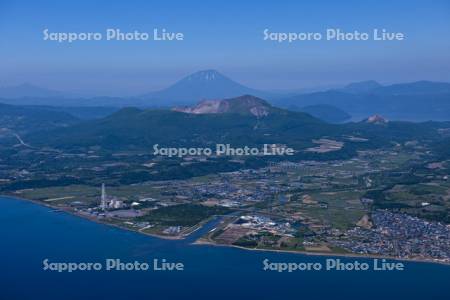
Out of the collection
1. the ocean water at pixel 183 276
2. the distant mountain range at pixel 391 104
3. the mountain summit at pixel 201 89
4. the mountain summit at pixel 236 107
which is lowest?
the ocean water at pixel 183 276

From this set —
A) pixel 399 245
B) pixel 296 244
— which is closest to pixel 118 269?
pixel 296 244

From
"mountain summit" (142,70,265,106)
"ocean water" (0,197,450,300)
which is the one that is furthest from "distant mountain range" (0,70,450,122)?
"ocean water" (0,197,450,300)

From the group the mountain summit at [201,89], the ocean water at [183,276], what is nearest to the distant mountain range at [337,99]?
the mountain summit at [201,89]

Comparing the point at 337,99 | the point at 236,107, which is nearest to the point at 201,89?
the point at 337,99

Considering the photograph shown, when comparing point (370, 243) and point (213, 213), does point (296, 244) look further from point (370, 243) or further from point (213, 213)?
point (213, 213)

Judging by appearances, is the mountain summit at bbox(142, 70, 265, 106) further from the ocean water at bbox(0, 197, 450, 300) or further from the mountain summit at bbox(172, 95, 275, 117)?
the ocean water at bbox(0, 197, 450, 300)

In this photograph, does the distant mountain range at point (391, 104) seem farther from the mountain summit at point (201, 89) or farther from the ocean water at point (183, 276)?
the ocean water at point (183, 276)
